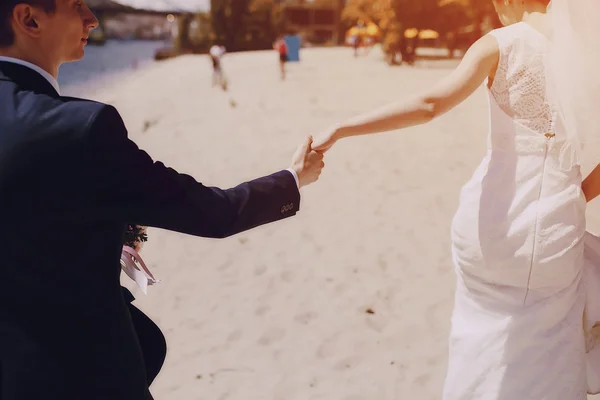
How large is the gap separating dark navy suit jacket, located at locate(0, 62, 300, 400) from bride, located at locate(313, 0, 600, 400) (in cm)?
100

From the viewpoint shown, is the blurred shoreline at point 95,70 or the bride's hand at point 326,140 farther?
the blurred shoreline at point 95,70

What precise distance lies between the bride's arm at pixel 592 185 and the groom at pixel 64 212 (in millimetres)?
1340

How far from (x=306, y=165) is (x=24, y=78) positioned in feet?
3.36

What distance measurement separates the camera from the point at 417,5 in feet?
95.1

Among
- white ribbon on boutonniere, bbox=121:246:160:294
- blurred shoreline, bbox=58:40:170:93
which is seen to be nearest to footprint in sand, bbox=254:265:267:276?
white ribbon on boutonniere, bbox=121:246:160:294

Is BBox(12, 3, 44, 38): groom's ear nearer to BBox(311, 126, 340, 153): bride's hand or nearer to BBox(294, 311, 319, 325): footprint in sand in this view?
BBox(311, 126, 340, 153): bride's hand

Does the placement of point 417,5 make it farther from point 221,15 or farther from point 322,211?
point 221,15

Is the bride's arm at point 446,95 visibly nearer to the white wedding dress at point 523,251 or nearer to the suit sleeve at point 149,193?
the white wedding dress at point 523,251

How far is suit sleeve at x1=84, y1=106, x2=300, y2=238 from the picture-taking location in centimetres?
119

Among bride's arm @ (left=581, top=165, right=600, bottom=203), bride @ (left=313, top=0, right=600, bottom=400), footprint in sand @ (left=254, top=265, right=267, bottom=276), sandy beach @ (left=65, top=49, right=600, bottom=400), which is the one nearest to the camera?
bride @ (left=313, top=0, right=600, bottom=400)

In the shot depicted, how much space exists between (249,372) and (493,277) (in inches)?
76.7

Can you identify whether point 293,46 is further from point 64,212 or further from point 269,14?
point 64,212

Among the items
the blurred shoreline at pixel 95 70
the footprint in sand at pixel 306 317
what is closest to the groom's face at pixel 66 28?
the footprint in sand at pixel 306 317

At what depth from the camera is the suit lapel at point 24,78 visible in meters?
1.23
